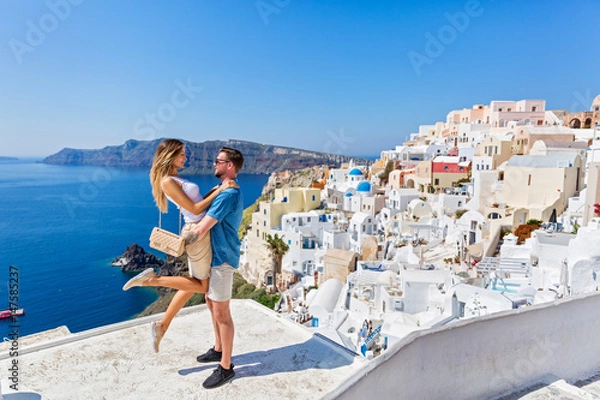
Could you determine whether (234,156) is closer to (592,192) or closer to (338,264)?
(592,192)

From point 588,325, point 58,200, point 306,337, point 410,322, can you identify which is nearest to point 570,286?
point 410,322

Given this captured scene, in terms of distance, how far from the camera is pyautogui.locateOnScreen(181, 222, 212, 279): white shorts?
2869 millimetres

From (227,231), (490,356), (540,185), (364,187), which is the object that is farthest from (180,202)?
(364,187)

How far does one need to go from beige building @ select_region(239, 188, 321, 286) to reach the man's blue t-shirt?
83.4ft

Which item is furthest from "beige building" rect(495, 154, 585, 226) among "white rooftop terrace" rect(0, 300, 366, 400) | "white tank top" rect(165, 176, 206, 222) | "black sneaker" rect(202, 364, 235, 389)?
"white tank top" rect(165, 176, 206, 222)

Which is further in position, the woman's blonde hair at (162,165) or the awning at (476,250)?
the awning at (476,250)

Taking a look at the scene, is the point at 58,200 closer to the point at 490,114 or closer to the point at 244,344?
the point at 490,114

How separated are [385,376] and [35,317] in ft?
114

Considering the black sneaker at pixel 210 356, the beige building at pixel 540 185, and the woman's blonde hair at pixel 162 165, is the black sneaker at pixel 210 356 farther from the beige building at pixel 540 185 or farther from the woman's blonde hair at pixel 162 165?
A: the beige building at pixel 540 185

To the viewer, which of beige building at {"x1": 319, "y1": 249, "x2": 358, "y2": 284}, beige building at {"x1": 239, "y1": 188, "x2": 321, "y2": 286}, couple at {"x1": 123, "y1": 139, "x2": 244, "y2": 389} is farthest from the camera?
beige building at {"x1": 239, "y1": 188, "x2": 321, "y2": 286}

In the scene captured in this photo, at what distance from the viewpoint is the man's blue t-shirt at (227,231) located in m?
2.83

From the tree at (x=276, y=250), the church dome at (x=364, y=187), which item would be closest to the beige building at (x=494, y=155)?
the church dome at (x=364, y=187)

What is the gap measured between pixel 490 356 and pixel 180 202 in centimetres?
245

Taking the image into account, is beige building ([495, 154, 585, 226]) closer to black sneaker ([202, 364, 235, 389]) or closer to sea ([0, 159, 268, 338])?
sea ([0, 159, 268, 338])
